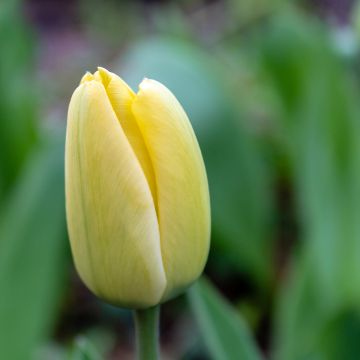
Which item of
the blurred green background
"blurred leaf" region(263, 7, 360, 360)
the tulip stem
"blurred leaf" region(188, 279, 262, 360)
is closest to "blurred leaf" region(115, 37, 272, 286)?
the blurred green background

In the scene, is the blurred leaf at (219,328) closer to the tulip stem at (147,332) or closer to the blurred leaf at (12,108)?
the tulip stem at (147,332)

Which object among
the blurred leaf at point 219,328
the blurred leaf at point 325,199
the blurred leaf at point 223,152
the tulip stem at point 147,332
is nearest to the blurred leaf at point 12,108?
the blurred leaf at point 223,152

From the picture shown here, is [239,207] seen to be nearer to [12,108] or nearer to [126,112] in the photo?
[12,108]

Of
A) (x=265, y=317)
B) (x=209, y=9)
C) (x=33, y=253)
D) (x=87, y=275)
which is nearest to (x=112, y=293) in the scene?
(x=87, y=275)

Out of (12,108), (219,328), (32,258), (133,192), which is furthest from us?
(12,108)

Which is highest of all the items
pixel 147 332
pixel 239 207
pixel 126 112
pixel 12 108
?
pixel 12 108

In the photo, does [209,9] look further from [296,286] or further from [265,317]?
[296,286]

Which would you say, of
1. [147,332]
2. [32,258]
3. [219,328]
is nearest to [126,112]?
[147,332]
